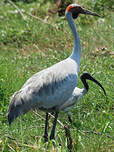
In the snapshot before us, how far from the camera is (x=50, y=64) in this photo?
754 centimetres

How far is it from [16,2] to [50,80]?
7.81m

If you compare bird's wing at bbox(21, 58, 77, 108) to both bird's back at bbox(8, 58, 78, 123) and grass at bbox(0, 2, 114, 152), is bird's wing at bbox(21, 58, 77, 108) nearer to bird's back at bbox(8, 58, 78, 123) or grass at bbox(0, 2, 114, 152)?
bird's back at bbox(8, 58, 78, 123)

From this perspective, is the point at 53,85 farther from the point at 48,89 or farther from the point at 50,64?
the point at 50,64

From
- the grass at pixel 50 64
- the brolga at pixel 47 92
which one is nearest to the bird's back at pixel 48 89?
the brolga at pixel 47 92

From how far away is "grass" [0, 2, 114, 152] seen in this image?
4945 mm

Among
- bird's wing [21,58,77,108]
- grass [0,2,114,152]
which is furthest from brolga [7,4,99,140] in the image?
grass [0,2,114,152]

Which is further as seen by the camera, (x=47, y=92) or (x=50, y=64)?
(x=50, y=64)

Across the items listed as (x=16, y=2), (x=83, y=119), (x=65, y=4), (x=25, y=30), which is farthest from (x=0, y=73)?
(x=16, y=2)

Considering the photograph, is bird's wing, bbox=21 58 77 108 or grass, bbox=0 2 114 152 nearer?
grass, bbox=0 2 114 152

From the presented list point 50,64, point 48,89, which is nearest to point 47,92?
point 48,89

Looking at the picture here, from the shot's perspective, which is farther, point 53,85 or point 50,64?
point 50,64

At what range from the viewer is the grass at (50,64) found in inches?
195

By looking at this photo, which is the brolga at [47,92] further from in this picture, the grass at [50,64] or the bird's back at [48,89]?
the grass at [50,64]

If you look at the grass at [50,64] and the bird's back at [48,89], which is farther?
the bird's back at [48,89]
